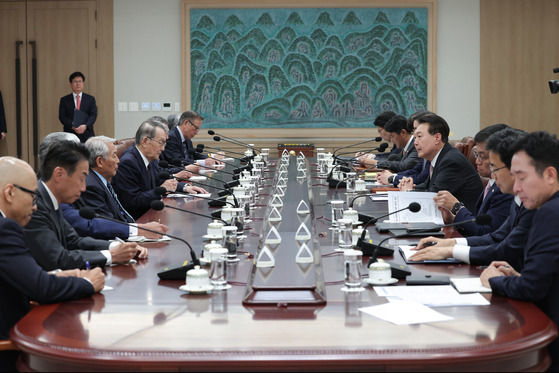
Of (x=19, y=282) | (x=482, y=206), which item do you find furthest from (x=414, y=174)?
(x=19, y=282)

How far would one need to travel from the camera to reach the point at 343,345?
1.92 meters

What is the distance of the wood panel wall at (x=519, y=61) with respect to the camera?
1031cm

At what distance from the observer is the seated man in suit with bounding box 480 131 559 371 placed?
233 cm

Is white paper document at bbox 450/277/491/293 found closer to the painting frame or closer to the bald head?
the bald head

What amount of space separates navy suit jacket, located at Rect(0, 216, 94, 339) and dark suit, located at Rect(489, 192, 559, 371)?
4.56ft

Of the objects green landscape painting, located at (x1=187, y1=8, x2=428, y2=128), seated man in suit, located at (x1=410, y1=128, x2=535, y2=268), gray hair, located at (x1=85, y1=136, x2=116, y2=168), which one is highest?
green landscape painting, located at (x1=187, y1=8, x2=428, y2=128)

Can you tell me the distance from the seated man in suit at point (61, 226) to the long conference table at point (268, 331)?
0.57ft

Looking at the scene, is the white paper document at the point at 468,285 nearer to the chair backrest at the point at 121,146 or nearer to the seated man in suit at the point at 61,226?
the seated man in suit at the point at 61,226

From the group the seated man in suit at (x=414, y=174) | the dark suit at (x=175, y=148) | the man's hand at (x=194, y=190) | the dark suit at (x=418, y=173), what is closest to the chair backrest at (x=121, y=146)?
the dark suit at (x=175, y=148)

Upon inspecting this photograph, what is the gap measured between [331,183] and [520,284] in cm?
332

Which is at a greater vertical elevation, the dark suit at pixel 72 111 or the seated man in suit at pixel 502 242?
the dark suit at pixel 72 111

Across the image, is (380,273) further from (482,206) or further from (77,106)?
(77,106)

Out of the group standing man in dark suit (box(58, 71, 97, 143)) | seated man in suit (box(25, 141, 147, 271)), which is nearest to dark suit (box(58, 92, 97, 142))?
standing man in dark suit (box(58, 71, 97, 143))

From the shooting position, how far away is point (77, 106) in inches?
392
